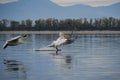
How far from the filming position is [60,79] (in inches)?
647

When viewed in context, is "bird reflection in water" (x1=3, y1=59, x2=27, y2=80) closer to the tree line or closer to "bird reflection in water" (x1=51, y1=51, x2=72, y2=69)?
"bird reflection in water" (x1=51, y1=51, x2=72, y2=69)

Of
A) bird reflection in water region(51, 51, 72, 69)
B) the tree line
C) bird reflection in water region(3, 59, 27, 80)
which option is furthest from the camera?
the tree line

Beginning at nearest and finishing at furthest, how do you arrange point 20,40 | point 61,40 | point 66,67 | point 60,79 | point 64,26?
point 60,79, point 66,67, point 20,40, point 61,40, point 64,26

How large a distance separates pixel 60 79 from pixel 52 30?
119 meters

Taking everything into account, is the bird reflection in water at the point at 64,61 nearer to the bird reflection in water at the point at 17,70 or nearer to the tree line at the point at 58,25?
the bird reflection in water at the point at 17,70

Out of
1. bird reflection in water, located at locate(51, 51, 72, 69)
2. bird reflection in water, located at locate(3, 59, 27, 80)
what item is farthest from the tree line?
bird reflection in water, located at locate(3, 59, 27, 80)

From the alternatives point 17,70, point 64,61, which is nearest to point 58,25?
point 64,61

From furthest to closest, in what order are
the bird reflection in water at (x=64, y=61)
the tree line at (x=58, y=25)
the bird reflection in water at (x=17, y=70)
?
the tree line at (x=58, y=25)
the bird reflection in water at (x=64, y=61)
the bird reflection in water at (x=17, y=70)

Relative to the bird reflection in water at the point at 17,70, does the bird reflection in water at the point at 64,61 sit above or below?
below

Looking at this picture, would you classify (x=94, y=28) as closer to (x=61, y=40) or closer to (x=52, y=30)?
(x=52, y=30)

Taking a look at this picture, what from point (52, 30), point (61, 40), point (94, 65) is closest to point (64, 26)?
point (52, 30)

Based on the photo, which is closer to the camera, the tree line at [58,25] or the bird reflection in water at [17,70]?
the bird reflection in water at [17,70]

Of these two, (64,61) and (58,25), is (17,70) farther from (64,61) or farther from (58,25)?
(58,25)

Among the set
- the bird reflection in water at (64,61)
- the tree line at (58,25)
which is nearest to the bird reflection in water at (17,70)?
the bird reflection in water at (64,61)
